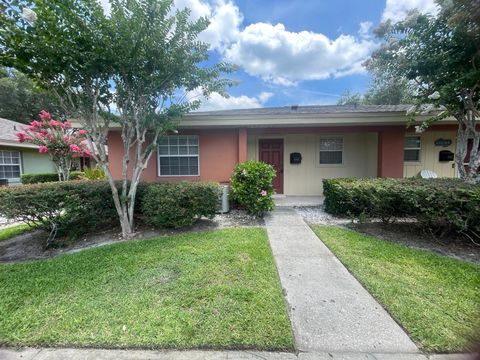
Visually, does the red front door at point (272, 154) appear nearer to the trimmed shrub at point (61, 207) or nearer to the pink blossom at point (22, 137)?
the trimmed shrub at point (61, 207)

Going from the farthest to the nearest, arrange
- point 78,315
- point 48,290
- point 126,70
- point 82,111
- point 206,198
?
point 206,198, point 82,111, point 126,70, point 48,290, point 78,315

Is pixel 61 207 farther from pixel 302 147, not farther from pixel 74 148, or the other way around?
pixel 302 147

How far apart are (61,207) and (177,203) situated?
2322 mm

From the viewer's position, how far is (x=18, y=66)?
4055mm

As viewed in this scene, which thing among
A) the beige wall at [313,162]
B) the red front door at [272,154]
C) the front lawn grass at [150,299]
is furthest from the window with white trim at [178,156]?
the front lawn grass at [150,299]

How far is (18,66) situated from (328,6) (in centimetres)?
882

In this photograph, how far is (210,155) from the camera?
26.0 ft

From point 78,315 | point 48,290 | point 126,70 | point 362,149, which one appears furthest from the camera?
point 362,149

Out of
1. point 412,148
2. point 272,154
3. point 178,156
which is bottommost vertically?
point 178,156

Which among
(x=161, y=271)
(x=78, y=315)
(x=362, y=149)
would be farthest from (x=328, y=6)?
(x=78, y=315)

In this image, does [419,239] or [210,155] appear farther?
[210,155]

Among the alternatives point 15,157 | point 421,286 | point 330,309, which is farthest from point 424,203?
point 15,157

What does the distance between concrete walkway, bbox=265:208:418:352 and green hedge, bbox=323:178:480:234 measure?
199 cm

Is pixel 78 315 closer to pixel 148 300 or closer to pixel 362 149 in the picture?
pixel 148 300
